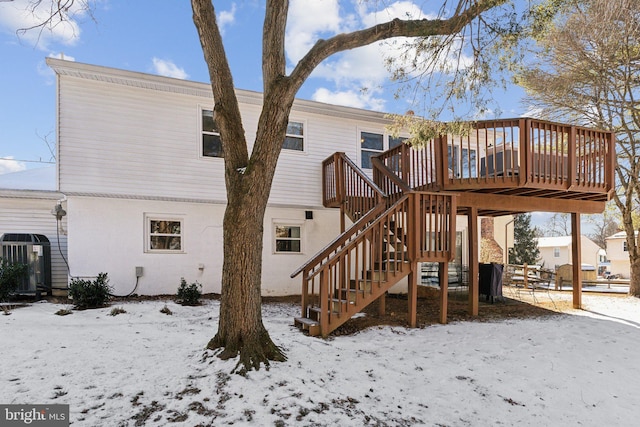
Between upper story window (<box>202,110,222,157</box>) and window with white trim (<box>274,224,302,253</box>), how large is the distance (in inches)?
97.1

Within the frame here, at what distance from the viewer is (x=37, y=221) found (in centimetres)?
950

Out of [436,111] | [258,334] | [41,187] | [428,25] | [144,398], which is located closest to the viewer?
[144,398]

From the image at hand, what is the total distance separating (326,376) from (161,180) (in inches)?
251

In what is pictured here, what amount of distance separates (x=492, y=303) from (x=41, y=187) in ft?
39.8

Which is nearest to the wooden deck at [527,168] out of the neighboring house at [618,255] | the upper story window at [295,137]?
the upper story window at [295,137]

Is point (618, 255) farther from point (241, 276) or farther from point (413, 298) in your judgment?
point (241, 276)

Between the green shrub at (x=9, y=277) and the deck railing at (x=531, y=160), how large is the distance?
8.12 m

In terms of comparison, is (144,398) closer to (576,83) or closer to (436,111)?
(436,111)

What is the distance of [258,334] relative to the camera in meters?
4.15

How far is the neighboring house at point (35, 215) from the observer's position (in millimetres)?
9172

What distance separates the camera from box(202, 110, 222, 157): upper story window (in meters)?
8.85

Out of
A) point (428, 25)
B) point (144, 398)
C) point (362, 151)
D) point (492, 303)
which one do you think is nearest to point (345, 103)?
point (362, 151)

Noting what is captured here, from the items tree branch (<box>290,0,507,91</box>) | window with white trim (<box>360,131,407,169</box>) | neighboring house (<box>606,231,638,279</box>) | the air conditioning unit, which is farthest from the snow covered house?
neighboring house (<box>606,231,638,279</box>)

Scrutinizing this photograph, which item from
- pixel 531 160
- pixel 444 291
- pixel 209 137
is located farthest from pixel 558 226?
pixel 209 137
